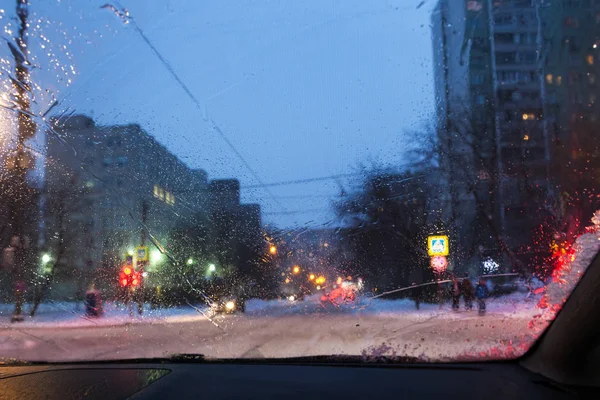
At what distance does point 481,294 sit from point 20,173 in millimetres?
6295

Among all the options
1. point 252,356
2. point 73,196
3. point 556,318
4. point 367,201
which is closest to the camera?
point 556,318

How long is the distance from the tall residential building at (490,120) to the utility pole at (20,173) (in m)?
5.09

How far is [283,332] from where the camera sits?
624 centimetres

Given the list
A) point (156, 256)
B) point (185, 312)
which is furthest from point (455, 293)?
point (156, 256)

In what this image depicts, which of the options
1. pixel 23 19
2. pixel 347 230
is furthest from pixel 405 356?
pixel 23 19

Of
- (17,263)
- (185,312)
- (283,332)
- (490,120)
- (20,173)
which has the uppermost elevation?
(490,120)

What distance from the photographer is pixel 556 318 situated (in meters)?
4.57

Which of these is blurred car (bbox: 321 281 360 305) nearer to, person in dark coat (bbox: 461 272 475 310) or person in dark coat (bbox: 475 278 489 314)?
person in dark coat (bbox: 461 272 475 310)

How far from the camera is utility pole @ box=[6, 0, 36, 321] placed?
6.57 m

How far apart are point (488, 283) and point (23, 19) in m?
6.21

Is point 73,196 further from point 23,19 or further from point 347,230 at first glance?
point 347,230

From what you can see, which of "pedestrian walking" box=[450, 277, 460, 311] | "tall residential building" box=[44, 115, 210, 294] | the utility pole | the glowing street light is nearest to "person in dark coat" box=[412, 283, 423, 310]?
"pedestrian walking" box=[450, 277, 460, 311]

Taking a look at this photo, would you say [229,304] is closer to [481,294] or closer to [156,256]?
[156,256]

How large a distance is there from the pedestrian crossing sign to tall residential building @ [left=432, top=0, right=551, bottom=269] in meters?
0.15
